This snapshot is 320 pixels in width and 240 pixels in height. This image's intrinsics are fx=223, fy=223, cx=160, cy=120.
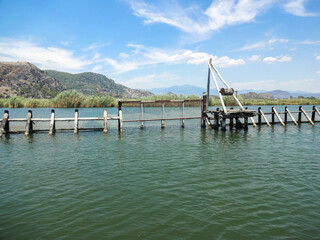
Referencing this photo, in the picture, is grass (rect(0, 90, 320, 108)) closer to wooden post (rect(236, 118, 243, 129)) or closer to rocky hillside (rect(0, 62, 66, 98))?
wooden post (rect(236, 118, 243, 129))

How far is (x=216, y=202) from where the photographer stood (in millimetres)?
6320

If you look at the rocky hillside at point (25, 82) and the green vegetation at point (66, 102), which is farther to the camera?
the rocky hillside at point (25, 82)

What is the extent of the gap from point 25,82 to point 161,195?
189 metres

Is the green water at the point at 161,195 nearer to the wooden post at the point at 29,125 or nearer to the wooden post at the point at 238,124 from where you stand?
the wooden post at the point at 29,125

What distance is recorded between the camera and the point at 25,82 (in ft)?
539

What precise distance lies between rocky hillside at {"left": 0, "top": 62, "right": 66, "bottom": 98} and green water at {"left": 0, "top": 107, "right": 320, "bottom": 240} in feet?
504

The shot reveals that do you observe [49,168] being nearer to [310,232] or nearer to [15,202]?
[15,202]

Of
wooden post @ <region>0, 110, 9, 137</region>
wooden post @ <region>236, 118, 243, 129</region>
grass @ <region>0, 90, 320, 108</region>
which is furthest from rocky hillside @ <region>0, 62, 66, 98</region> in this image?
wooden post @ <region>236, 118, 243, 129</region>

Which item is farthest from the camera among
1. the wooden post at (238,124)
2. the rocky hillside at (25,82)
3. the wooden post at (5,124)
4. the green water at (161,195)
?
the rocky hillside at (25,82)

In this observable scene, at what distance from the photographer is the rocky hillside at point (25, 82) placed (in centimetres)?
14925

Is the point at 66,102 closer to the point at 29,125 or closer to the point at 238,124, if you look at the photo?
the point at 29,125

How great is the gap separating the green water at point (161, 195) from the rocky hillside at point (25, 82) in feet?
504

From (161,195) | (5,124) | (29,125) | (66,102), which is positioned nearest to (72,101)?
(66,102)

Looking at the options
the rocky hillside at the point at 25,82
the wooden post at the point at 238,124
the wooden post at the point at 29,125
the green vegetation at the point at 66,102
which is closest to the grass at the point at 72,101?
the green vegetation at the point at 66,102
